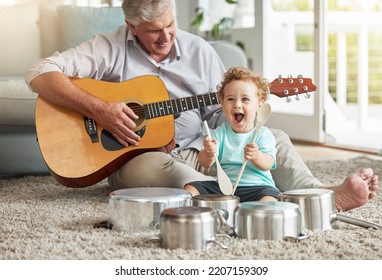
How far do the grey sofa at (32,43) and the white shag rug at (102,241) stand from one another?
0.59m

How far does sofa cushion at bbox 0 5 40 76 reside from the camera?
3191 mm

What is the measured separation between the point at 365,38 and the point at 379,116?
689 mm

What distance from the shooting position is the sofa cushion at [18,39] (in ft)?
10.5

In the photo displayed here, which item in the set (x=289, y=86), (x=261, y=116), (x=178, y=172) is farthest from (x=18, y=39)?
(x=261, y=116)

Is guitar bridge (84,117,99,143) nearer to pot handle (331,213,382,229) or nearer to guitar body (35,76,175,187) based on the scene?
guitar body (35,76,175,187)

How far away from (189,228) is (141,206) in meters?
0.21

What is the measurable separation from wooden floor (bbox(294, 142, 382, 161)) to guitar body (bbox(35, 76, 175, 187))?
131 centimetres

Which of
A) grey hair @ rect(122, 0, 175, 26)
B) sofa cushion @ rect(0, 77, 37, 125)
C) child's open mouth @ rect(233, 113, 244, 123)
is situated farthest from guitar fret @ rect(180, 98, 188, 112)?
sofa cushion @ rect(0, 77, 37, 125)

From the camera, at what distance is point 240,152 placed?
178 centimetres

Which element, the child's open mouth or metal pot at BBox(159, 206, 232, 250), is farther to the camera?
the child's open mouth

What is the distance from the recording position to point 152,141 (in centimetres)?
210

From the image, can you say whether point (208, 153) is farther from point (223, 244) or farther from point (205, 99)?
point (205, 99)

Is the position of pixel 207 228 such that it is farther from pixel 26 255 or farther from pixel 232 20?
pixel 232 20

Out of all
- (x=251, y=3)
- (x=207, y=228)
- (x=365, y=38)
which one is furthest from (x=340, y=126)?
(x=207, y=228)
